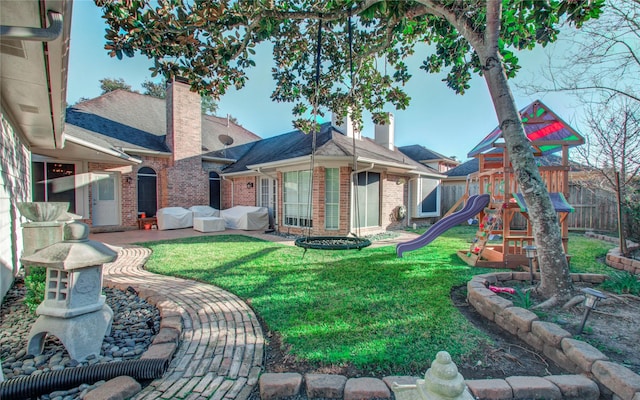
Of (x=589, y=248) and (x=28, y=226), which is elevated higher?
(x=28, y=226)

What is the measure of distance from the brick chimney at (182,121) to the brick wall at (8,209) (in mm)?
6831

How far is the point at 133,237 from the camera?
9531mm

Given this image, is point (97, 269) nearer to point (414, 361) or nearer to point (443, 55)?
point (414, 361)

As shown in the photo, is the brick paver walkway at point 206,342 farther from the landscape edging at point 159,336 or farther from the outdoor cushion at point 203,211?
the outdoor cushion at point 203,211

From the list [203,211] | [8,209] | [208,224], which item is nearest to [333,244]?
[8,209]

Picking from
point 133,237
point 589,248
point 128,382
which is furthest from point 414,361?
point 133,237

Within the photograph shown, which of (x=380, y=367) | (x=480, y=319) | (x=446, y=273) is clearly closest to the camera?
(x=380, y=367)

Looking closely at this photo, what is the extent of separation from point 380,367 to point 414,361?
0.30 metres

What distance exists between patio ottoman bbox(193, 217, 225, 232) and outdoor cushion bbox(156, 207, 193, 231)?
0.80 m

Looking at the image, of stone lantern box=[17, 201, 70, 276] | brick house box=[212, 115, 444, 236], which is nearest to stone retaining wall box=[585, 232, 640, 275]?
brick house box=[212, 115, 444, 236]

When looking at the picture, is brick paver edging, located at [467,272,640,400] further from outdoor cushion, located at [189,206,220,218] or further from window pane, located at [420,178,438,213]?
outdoor cushion, located at [189,206,220,218]

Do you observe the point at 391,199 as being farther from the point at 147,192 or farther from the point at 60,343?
the point at 147,192

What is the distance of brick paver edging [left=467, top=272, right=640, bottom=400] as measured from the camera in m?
1.87

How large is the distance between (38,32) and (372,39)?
5677mm
